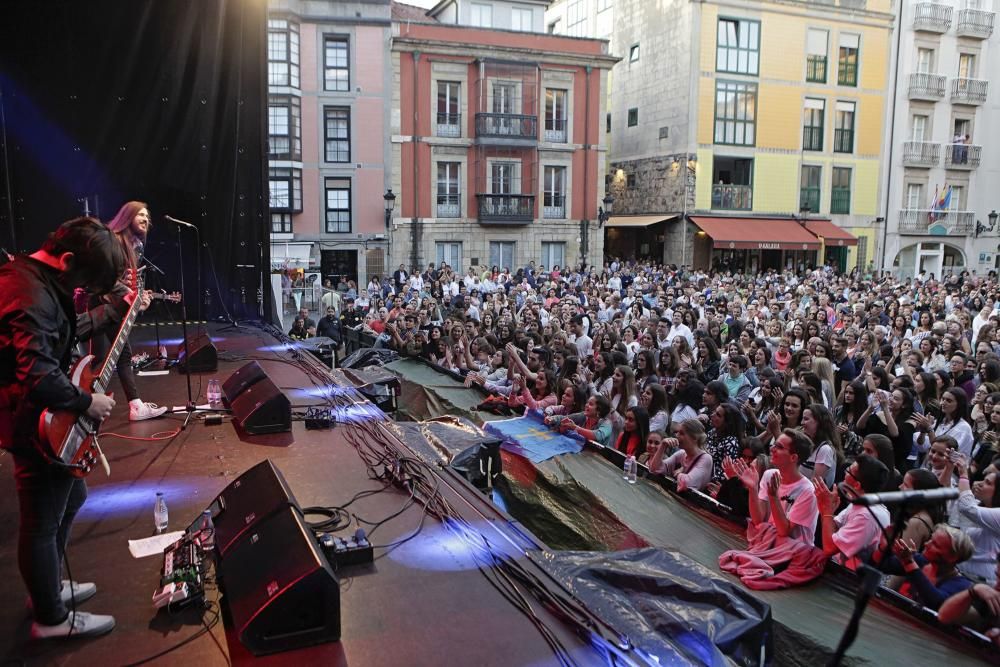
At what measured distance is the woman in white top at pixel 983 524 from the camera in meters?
3.57

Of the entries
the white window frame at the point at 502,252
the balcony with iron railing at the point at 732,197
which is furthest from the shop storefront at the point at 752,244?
the white window frame at the point at 502,252

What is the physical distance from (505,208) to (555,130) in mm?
2977

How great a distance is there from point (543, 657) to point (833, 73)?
26.4 metres

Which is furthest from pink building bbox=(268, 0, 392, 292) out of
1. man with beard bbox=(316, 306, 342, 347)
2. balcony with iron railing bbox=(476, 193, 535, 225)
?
man with beard bbox=(316, 306, 342, 347)

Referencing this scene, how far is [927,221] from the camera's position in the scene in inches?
1011

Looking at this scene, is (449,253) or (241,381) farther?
(449,253)

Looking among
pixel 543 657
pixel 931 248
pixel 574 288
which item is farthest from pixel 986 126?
pixel 543 657

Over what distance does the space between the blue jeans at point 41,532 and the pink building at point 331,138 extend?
1806 cm

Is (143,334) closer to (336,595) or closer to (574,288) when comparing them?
(336,595)

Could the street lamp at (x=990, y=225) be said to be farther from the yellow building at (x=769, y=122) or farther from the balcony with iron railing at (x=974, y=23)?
the balcony with iron railing at (x=974, y=23)

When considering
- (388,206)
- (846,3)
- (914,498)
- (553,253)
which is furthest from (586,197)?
(914,498)

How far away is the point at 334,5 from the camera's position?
20.5 meters

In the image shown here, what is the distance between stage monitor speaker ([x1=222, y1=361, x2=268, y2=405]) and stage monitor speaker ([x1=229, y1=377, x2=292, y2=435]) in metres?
0.16

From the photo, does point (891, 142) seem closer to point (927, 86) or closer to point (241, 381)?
point (927, 86)
